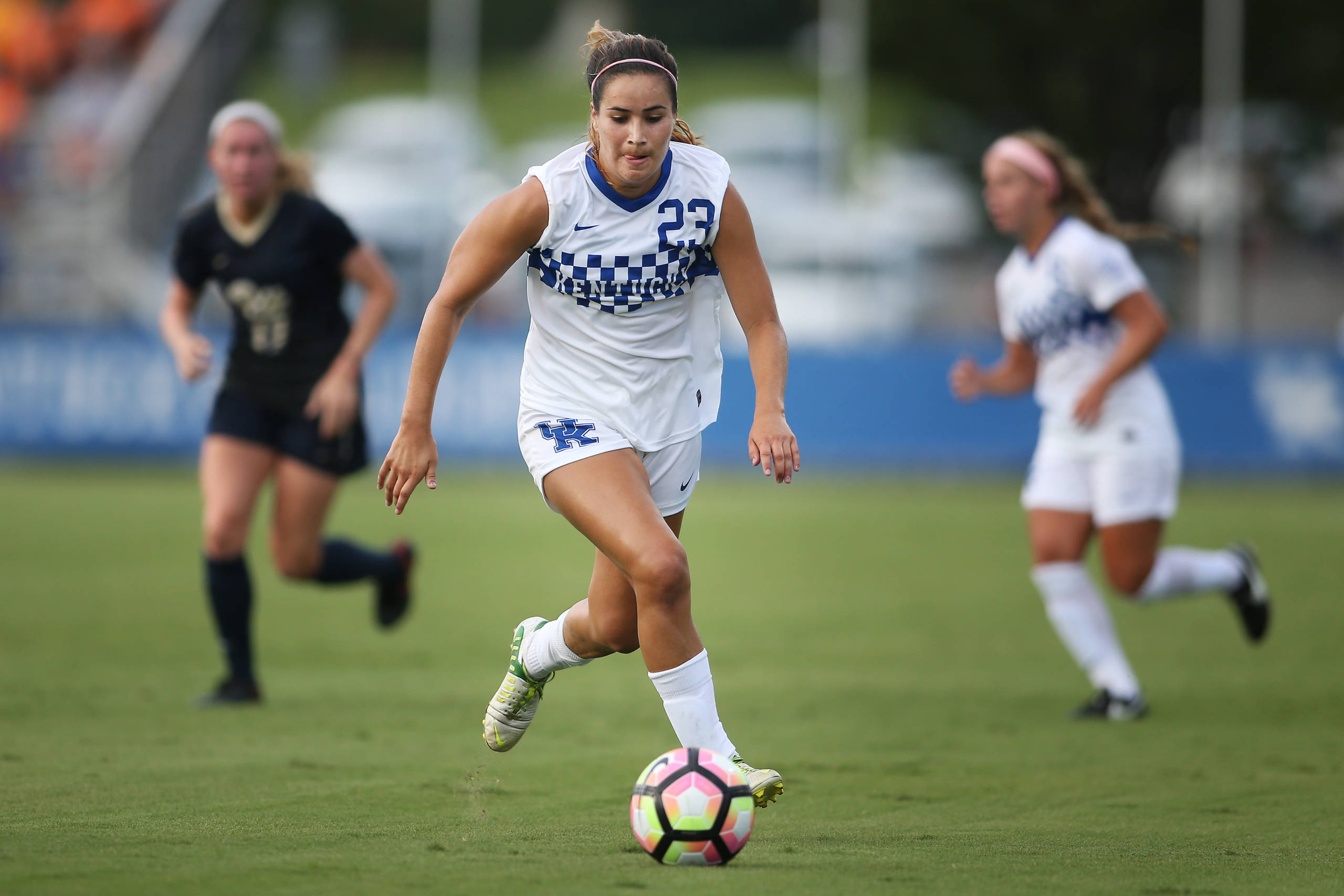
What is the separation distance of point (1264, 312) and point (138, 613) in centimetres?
2006

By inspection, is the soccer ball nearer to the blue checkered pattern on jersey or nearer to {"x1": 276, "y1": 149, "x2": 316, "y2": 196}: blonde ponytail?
the blue checkered pattern on jersey

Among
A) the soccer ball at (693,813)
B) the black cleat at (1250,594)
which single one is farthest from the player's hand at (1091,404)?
the soccer ball at (693,813)

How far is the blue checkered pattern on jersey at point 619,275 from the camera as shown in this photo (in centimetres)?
510

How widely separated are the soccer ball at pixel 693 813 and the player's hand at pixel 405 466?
1.03m

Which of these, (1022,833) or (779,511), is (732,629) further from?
(779,511)

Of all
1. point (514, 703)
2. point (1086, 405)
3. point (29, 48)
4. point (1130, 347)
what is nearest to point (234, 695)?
point (514, 703)

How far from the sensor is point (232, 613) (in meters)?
7.39

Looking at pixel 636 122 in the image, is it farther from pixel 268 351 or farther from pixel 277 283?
pixel 268 351

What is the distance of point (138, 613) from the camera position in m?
10.2

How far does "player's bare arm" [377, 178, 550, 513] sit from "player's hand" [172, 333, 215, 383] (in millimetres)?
2666

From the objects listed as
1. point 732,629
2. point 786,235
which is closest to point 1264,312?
point 786,235

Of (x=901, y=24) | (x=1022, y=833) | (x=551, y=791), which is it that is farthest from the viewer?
(x=901, y=24)

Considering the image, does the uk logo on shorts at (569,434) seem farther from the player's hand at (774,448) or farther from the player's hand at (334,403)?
the player's hand at (334,403)

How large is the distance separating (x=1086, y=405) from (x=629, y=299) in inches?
113
